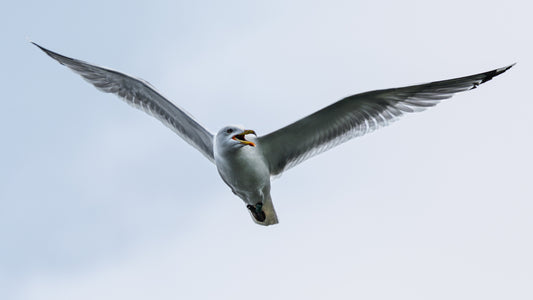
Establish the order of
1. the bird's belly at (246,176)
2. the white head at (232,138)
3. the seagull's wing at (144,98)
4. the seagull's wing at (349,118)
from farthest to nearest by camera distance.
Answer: the seagull's wing at (144,98) < the seagull's wing at (349,118) < the bird's belly at (246,176) < the white head at (232,138)

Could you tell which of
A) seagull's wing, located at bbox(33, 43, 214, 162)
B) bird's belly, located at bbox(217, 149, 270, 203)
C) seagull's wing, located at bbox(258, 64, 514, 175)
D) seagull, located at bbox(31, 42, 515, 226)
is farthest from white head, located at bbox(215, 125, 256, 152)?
seagull's wing, located at bbox(33, 43, 214, 162)

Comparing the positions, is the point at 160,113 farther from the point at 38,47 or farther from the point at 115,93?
the point at 38,47

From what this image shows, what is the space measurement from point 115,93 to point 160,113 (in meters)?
0.64

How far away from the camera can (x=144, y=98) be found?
10352 millimetres

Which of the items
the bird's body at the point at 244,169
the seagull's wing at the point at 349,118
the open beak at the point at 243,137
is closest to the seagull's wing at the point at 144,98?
the bird's body at the point at 244,169

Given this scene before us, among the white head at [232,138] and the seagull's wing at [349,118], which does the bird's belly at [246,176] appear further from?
the seagull's wing at [349,118]

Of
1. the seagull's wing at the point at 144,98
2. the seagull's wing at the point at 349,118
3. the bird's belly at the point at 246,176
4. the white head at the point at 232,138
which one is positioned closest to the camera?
the white head at the point at 232,138

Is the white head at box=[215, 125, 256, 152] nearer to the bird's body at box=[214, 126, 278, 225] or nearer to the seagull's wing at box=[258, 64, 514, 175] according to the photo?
the bird's body at box=[214, 126, 278, 225]

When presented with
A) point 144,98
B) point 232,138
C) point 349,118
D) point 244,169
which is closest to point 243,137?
point 232,138

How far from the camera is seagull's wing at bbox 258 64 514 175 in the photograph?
9430 mm

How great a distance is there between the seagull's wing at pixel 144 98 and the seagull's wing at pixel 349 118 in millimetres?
911

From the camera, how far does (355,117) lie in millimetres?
9695

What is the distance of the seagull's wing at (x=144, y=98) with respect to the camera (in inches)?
399

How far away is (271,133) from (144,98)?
6.01 ft
